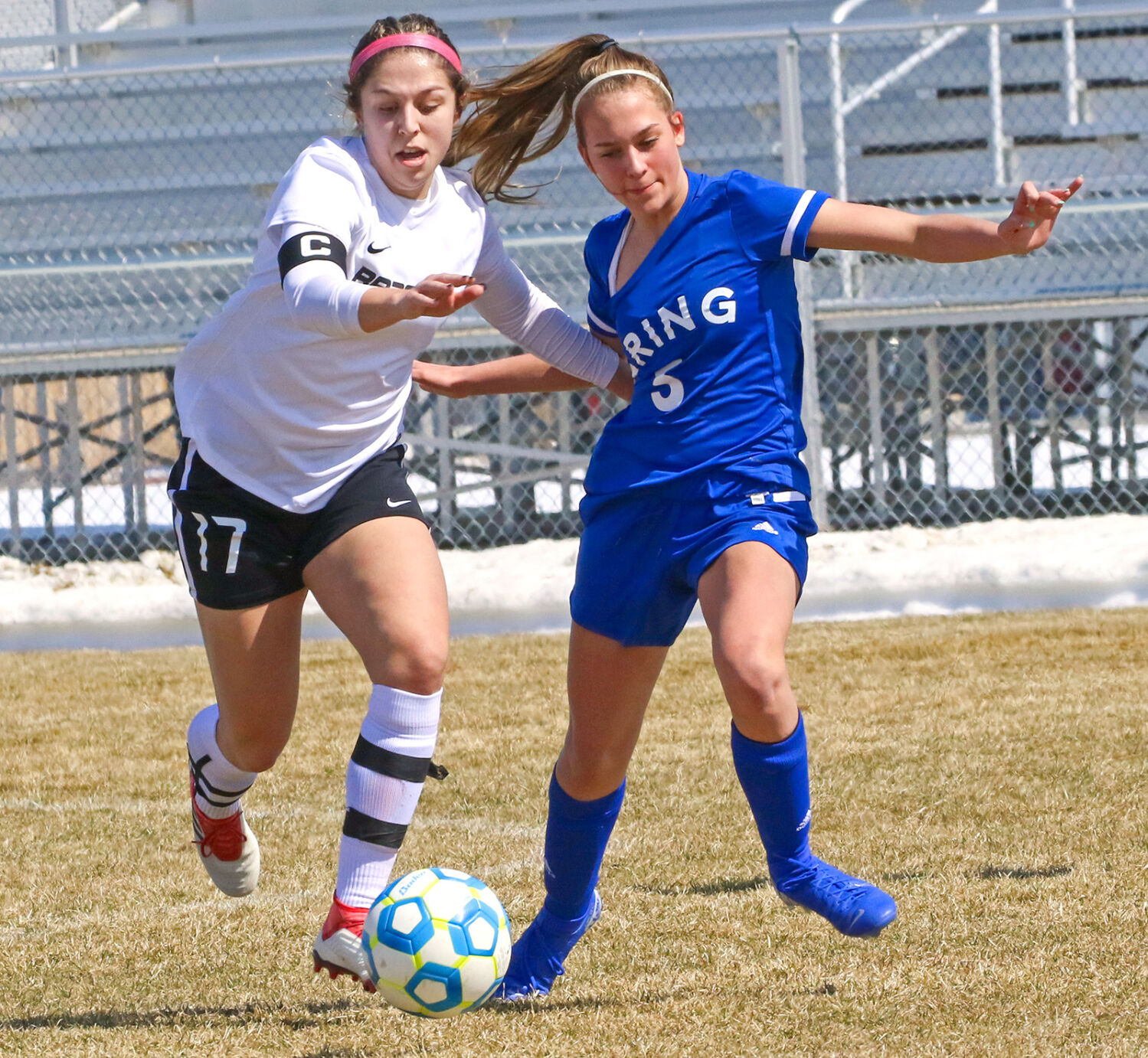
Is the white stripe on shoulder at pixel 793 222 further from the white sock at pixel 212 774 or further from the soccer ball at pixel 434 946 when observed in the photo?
the white sock at pixel 212 774

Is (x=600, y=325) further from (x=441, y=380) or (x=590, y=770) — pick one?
(x=590, y=770)

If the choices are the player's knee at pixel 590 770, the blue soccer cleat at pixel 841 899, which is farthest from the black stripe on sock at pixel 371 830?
the blue soccer cleat at pixel 841 899

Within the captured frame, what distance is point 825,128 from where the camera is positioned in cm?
1115

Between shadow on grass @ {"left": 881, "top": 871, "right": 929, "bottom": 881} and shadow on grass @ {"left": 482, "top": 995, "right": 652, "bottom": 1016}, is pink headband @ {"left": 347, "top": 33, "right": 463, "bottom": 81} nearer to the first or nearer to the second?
shadow on grass @ {"left": 482, "top": 995, "right": 652, "bottom": 1016}

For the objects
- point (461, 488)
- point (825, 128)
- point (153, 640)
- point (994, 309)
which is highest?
point (825, 128)

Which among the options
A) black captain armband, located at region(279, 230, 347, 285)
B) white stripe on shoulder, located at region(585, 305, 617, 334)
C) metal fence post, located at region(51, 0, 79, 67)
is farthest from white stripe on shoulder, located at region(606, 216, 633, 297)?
metal fence post, located at region(51, 0, 79, 67)

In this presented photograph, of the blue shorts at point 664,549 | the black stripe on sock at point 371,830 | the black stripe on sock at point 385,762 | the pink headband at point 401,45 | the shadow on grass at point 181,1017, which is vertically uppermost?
the pink headband at point 401,45

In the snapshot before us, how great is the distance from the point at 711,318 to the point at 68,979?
1799mm

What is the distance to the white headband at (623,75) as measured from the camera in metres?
3.05

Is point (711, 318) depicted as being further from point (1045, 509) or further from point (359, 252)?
point (1045, 509)

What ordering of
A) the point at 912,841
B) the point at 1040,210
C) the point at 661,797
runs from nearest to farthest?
the point at 1040,210 < the point at 912,841 < the point at 661,797

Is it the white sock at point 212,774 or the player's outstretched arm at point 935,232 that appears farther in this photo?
the white sock at point 212,774

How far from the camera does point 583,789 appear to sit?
2.97 metres

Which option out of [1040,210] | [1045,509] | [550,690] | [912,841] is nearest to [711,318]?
[1040,210]
